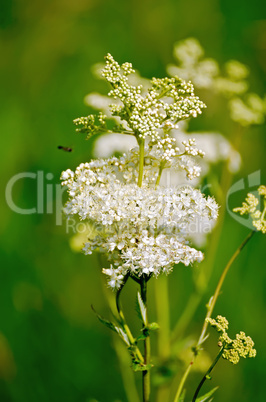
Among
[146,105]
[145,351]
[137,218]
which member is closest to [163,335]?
[145,351]

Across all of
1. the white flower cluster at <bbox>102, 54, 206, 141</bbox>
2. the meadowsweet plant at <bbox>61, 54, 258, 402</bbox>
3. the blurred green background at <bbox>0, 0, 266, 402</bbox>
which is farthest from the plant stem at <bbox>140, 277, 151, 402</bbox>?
the blurred green background at <bbox>0, 0, 266, 402</bbox>

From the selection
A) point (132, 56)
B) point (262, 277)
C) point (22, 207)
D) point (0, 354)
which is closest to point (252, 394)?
point (262, 277)

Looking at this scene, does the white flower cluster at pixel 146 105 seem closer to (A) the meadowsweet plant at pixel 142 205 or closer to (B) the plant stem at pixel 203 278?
(A) the meadowsweet plant at pixel 142 205

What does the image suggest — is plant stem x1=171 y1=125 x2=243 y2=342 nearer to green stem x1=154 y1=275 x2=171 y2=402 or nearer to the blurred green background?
green stem x1=154 y1=275 x2=171 y2=402

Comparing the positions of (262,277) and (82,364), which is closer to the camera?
(82,364)

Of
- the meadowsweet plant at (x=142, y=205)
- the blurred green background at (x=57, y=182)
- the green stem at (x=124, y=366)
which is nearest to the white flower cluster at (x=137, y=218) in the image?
the meadowsweet plant at (x=142, y=205)

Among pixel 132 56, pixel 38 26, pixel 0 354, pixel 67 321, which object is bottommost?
pixel 0 354

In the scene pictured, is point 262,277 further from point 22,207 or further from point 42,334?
point 22,207

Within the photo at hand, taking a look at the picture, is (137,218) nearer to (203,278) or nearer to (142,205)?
(142,205)
